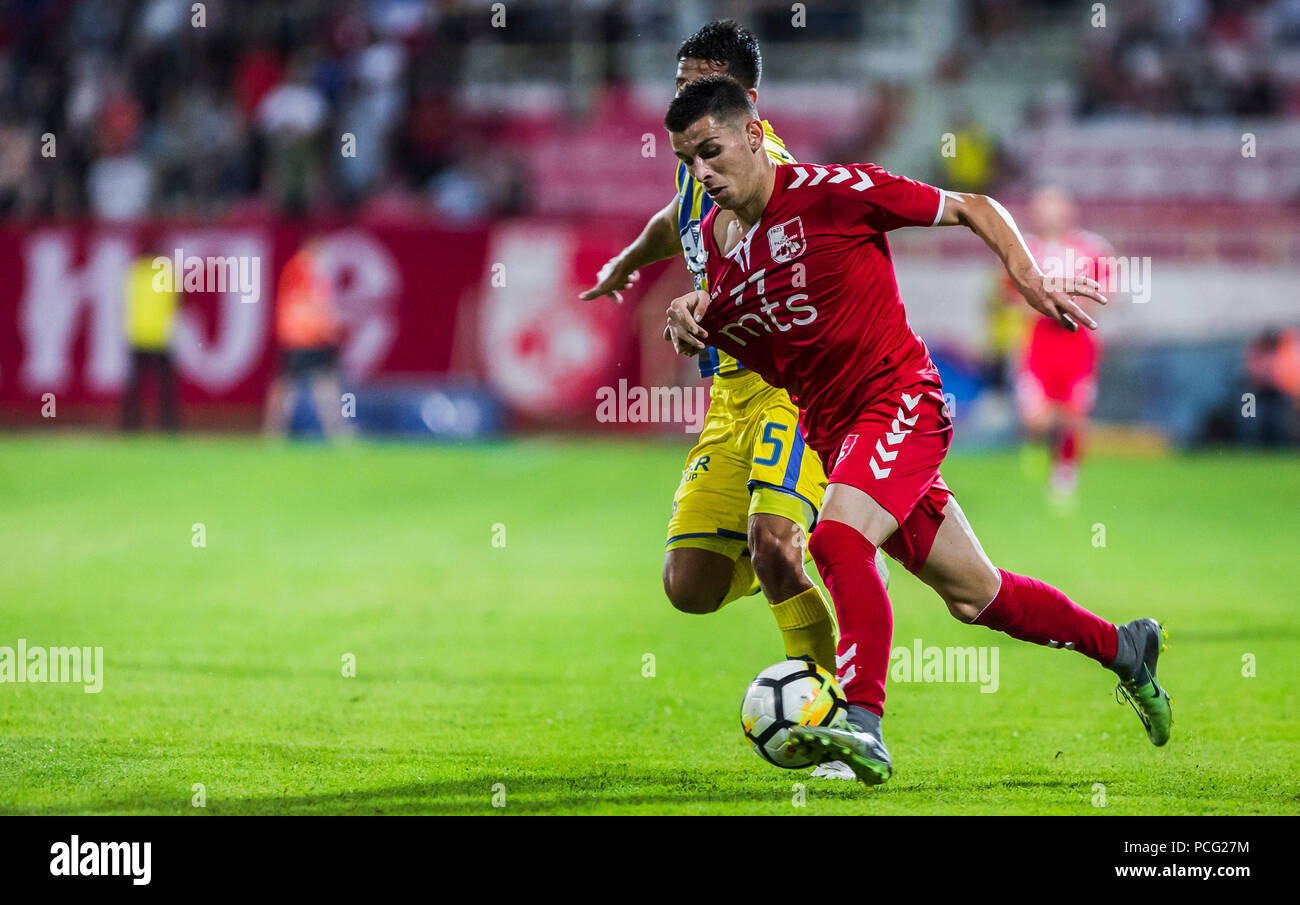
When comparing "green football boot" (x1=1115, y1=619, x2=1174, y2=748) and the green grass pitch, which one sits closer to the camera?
the green grass pitch

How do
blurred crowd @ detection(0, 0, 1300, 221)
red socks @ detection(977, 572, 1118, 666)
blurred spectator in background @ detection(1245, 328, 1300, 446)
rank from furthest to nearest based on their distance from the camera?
blurred crowd @ detection(0, 0, 1300, 221) → blurred spectator in background @ detection(1245, 328, 1300, 446) → red socks @ detection(977, 572, 1118, 666)

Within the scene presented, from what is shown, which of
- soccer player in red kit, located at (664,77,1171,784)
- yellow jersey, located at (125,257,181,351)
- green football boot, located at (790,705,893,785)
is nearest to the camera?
green football boot, located at (790,705,893,785)

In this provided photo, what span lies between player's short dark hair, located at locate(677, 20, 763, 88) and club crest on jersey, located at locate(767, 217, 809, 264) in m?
1.07

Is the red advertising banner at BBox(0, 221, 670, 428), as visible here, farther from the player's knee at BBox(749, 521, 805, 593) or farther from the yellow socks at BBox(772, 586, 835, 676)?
the player's knee at BBox(749, 521, 805, 593)

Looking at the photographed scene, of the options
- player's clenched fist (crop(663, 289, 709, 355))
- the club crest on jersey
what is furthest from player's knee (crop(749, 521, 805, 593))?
the club crest on jersey

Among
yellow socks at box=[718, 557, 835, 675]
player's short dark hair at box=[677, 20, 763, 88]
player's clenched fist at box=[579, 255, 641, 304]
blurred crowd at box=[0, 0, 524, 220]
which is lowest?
yellow socks at box=[718, 557, 835, 675]

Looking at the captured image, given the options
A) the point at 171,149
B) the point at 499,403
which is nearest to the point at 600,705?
the point at 499,403

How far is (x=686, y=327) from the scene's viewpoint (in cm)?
509

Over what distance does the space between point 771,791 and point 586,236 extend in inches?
593

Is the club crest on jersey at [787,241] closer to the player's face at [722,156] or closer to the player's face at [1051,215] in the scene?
the player's face at [722,156]

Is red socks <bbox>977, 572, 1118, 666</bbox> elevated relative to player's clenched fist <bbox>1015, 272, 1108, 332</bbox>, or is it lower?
lower

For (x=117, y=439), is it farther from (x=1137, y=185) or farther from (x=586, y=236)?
(x=1137, y=185)

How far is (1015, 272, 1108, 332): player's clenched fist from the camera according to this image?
5059 millimetres
